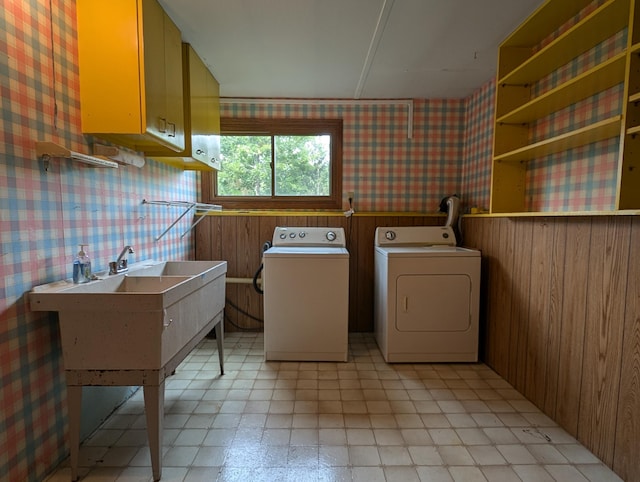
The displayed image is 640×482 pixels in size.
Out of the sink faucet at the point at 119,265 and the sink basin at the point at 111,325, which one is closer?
the sink basin at the point at 111,325

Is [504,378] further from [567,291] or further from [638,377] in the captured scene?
[638,377]

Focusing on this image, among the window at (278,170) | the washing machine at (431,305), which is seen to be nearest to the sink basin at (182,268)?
the window at (278,170)

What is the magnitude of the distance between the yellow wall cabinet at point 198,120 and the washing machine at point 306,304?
0.91m

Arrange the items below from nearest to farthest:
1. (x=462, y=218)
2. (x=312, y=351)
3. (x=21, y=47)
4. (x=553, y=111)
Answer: (x=21, y=47) < (x=553, y=111) < (x=312, y=351) < (x=462, y=218)

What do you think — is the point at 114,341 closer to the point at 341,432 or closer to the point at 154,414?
the point at 154,414

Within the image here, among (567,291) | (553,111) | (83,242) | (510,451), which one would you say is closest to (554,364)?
(567,291)

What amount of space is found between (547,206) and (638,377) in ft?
3.54

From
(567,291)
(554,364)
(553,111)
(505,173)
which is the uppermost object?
(553,111)

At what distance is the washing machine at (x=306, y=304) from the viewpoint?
246 cm

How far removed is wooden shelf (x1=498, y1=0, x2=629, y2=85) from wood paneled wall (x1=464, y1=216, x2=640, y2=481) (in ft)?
2.92

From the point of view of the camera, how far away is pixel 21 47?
1273mm

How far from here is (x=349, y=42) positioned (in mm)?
2154

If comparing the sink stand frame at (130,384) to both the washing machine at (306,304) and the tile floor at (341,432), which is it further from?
the washing machine at (306,304)

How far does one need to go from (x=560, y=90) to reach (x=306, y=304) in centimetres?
199
